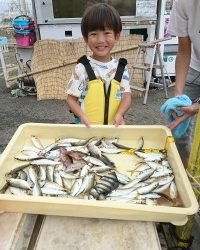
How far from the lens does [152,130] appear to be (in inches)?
87.0

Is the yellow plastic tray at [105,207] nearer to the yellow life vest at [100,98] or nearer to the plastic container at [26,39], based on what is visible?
the yellow life vest at [100,98]

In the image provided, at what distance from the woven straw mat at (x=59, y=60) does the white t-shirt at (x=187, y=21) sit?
13.7ft

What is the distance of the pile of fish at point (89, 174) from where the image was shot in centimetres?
158

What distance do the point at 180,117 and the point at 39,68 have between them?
5.42 m

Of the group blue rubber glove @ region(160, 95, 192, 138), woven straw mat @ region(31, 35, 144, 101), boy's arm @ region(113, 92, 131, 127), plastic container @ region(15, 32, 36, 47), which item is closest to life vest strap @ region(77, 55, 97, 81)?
boy's arm @ region(113, 92, 131, 127)

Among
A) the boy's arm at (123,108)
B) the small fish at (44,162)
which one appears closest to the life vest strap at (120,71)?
the boy's arm at (123,108)

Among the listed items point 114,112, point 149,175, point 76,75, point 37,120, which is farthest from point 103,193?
point 37,120

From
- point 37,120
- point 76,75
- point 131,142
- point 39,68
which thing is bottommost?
point 37,120

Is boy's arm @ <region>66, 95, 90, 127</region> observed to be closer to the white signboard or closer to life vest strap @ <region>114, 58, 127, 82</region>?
life vest strap @ <region>114, 58, 127, 82</region>

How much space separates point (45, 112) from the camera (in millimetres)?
6117

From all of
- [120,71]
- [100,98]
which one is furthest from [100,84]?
[120,71]

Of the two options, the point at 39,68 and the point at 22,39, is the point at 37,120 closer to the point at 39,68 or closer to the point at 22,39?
the point at 39,68

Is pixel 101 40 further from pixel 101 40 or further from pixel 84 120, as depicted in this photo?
pixel 84 120

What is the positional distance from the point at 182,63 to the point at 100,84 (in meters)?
0.88
